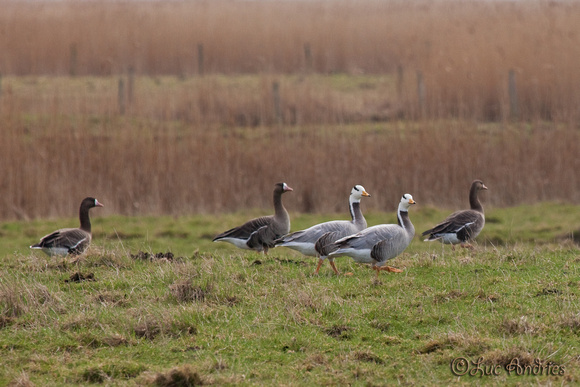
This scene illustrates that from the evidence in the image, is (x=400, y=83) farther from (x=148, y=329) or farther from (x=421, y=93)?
(x=148, y=329)

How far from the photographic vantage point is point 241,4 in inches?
1941

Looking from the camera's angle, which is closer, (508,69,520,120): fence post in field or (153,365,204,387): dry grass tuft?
(153,365,204,387): dry grass tuft

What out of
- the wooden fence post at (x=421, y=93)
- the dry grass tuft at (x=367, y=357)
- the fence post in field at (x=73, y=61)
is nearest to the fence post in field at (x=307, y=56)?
the wooden fence post at (x=421, y=93)

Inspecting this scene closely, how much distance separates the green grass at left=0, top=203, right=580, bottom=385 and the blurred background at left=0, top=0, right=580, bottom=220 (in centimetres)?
985

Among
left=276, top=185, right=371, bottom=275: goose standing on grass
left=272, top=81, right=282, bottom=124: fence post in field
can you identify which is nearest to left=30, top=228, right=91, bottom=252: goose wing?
left=276, top=185, right=371, bottom=275: goose standing on grass

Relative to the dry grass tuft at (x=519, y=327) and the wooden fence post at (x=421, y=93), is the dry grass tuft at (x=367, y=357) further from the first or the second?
the wooden fence post at (x=421, y=93)

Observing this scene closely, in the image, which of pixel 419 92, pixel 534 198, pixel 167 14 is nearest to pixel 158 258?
pixel 534 198

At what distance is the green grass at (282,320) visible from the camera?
6.92 m

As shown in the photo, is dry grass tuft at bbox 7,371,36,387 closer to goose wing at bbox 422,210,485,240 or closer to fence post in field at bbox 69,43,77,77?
goose wing at bbox 422,210,485,240

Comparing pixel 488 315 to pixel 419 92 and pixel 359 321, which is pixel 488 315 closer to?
pixel 359 321

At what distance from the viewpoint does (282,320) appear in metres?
8.09

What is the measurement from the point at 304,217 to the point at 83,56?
1889cm
